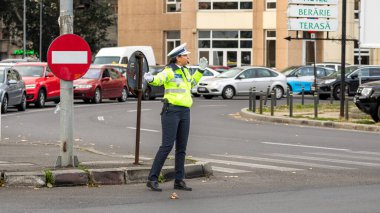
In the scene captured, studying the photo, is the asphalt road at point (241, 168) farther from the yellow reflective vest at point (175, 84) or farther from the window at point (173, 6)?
the window at point (173, 6)

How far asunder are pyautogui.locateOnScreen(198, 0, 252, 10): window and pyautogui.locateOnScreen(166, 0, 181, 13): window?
3.00 meters

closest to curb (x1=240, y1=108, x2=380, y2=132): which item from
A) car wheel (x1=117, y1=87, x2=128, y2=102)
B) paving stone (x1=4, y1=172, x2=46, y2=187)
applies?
car wheel (x1=117, y1=87, x2=128, y2=102)

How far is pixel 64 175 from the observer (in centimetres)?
1309

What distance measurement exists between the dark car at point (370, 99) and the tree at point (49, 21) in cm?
5809

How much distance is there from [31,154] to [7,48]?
314 ft

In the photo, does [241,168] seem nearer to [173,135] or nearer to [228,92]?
[173,135]

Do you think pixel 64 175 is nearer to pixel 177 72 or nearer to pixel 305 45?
pixel 177 72

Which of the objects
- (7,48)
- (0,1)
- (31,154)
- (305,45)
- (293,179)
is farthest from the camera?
(7,48)

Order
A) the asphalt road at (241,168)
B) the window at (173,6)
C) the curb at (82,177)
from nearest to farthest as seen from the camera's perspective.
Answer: the asphalt road at (241,168), the curb at (82,177), the window at (173,6)

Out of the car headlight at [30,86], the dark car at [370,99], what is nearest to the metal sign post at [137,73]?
the dark car at [370,99]

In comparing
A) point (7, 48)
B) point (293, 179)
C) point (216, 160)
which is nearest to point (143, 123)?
point (216, 160)

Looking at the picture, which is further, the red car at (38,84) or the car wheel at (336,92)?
the car wheel at (336,92)

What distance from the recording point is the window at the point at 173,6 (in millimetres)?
78688

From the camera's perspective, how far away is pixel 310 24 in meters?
35.2
